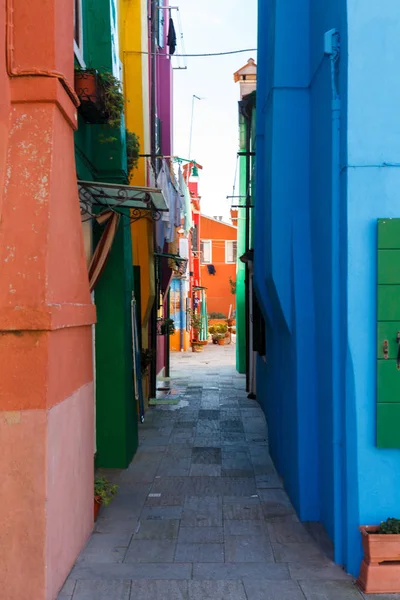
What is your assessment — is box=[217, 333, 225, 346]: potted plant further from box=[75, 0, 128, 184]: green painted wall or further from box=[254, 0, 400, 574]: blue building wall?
box=[254, 0, 400, 574]: blue building wall

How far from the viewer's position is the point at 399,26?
4.82m

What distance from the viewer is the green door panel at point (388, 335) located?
473 cm

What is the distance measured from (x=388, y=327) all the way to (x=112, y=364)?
4.15m

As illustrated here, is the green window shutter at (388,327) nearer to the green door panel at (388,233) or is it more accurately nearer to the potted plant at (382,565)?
the green door panel at (388,233)

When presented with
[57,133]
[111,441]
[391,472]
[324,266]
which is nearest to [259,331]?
[111,441]

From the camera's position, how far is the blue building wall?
4770 millimetres

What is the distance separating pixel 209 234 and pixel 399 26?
3454 cm

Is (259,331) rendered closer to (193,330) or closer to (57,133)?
(57,133)

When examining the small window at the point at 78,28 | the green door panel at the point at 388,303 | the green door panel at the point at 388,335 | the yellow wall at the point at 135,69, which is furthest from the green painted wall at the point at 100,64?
the green door panel at the point at 388,335

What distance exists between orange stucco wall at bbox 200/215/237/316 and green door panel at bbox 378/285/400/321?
3421 cm

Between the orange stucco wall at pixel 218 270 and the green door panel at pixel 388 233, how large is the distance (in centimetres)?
3423

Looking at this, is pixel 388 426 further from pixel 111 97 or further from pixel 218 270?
pixel 218 270

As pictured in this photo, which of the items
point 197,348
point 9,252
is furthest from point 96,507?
point 197,348

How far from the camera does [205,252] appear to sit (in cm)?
3934
